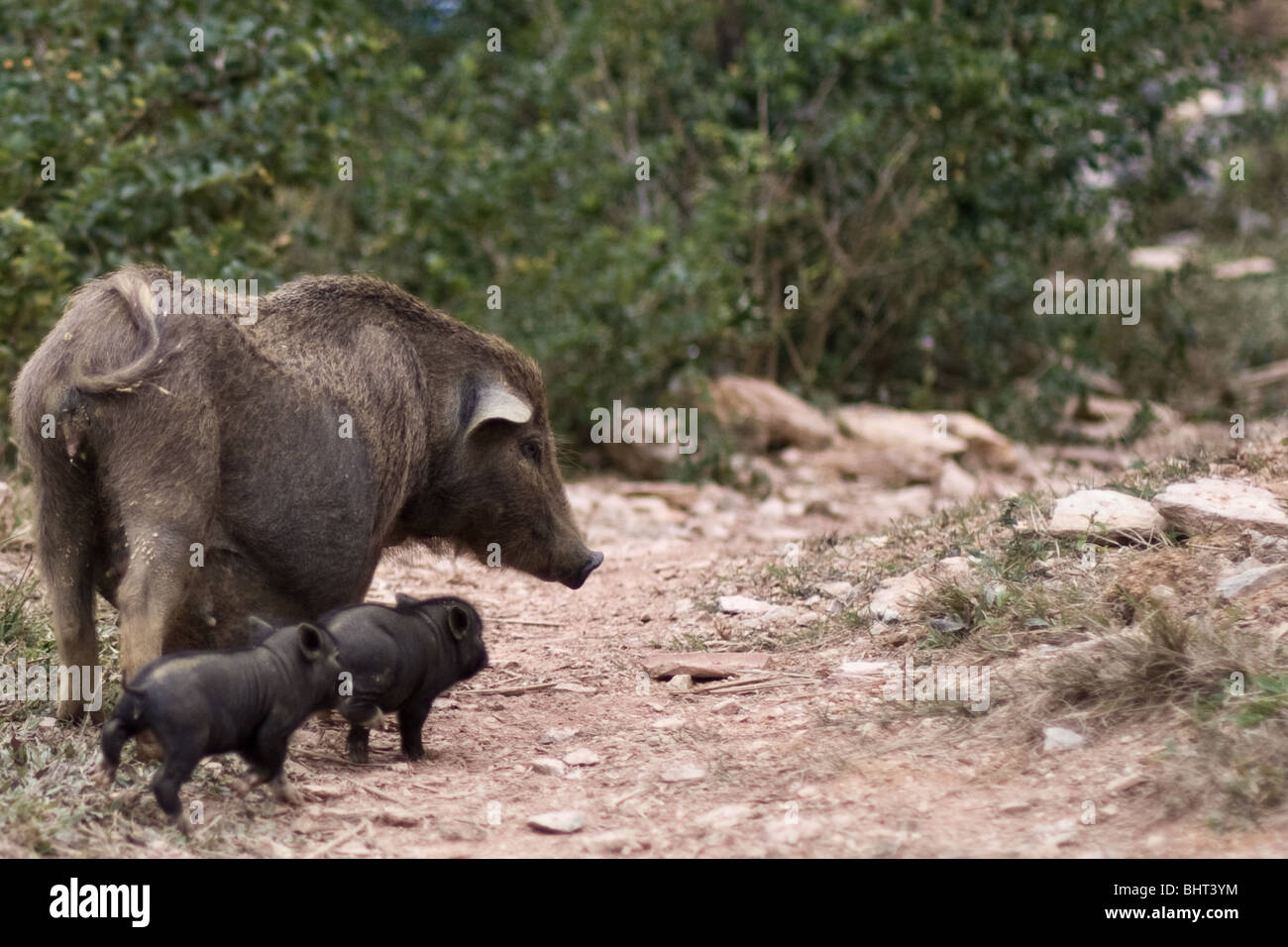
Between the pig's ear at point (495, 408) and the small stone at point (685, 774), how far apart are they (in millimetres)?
1628

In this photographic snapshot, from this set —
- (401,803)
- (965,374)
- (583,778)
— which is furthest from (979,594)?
(965,374)

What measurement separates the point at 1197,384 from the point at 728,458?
18.5 feet

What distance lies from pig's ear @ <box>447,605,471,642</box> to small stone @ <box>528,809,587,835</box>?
0.97 m

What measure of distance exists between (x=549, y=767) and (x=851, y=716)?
3.55 ft

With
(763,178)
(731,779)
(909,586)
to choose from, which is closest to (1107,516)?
(909,586)

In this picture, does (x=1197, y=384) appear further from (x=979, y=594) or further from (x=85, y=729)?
(x=85, y=729)

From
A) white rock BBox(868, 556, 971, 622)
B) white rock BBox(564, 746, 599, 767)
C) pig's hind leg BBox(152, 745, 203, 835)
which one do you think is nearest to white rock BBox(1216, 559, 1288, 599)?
white rock BBox(868, 556, 971, 622)

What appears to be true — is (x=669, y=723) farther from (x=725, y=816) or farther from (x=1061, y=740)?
(x=1061, y=740)

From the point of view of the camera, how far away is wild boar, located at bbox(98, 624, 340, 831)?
12.8ft

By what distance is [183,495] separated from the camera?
4.55 meters

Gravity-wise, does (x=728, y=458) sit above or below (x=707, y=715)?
above

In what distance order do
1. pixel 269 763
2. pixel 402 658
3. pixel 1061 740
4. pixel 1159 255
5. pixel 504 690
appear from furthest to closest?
pixel 1159 255, pixel 504 690, pixel 402 658, pixel 1061 740, pixel 269 763

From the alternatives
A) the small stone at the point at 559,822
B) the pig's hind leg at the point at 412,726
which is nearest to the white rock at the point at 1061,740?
the small stone at the point at 559,822

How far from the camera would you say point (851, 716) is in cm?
495
